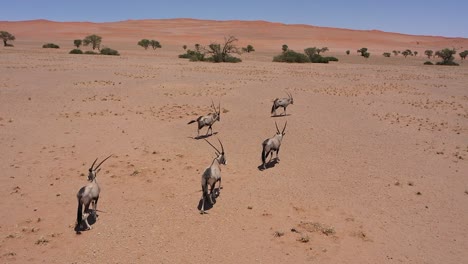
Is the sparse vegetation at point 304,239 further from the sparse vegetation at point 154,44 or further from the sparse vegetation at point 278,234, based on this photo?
the sparse vegetation at point 154,44

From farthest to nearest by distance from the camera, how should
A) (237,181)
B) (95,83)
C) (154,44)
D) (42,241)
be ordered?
(154,44)
(95,83)
(237,181)
(42,241)

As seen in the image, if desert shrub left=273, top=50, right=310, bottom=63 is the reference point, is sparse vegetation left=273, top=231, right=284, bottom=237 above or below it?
below

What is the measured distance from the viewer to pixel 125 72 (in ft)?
130

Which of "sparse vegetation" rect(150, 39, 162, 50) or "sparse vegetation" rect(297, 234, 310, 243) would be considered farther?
"sparse vegetation" rect(150, 39, 162, 50)

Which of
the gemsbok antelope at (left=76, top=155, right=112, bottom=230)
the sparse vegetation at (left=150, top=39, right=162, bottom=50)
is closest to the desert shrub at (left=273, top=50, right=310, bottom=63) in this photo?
the sparse vegetation at (left=150, top=39, right=162, bottom=50)

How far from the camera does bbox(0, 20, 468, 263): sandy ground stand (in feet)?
30.5

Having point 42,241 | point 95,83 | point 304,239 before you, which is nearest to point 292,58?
point 95,83

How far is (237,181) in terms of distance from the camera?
13.0m

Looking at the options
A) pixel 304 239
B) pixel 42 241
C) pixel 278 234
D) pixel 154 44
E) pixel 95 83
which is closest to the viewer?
pixel 42 241

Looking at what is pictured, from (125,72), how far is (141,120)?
20340 mm

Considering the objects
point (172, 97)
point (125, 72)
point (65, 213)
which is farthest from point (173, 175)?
point (125, 72)

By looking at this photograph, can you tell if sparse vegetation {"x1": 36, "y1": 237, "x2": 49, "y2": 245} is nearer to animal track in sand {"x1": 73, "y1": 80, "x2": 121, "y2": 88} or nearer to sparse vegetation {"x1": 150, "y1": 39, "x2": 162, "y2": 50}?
animal track in sand {"x1": 73, "y1": 80, "x2": 121, "y2": 88}

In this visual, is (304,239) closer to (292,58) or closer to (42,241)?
(42,241)

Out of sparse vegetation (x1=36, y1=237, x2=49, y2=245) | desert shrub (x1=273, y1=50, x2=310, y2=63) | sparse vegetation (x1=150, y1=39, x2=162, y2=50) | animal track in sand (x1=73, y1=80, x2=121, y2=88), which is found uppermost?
sparse vegetation (x1=150, y1=39, x2=162, y2=50)
